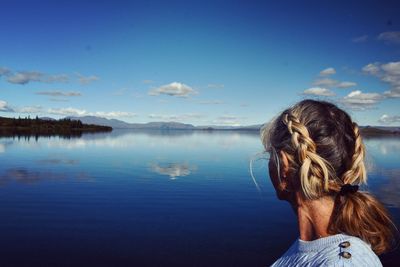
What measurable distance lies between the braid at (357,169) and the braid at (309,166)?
15cm

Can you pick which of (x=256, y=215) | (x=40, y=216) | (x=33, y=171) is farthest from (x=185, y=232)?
(x=33, y=171)

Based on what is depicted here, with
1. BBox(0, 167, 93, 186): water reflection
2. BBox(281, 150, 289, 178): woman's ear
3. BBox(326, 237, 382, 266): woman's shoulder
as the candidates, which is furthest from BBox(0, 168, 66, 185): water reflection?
Result: BBox(326, 237, 382, 266): woman's shoulder

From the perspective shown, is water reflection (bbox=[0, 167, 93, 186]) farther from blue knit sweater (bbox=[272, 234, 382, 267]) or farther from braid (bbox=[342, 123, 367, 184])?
braid (bbox=[342, 123, 367, 184])

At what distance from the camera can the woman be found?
6.65 feet

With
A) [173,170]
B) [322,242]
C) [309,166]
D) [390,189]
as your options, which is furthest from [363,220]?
[173,170]

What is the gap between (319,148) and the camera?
6.85 ft

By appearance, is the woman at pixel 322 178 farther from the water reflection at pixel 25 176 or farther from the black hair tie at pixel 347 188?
the water reflection at pixel 25 176

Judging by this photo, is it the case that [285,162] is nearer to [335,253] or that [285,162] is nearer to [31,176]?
[335,253]

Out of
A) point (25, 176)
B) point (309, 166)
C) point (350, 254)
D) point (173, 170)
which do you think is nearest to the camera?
point (350, 254)

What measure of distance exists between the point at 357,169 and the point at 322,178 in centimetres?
28

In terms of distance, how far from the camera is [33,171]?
28.0 meters

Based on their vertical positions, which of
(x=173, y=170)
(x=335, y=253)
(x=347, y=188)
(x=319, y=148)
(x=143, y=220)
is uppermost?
(x=319, y=148)

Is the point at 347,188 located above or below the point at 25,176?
above

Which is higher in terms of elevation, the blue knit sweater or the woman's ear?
the woman's ear
